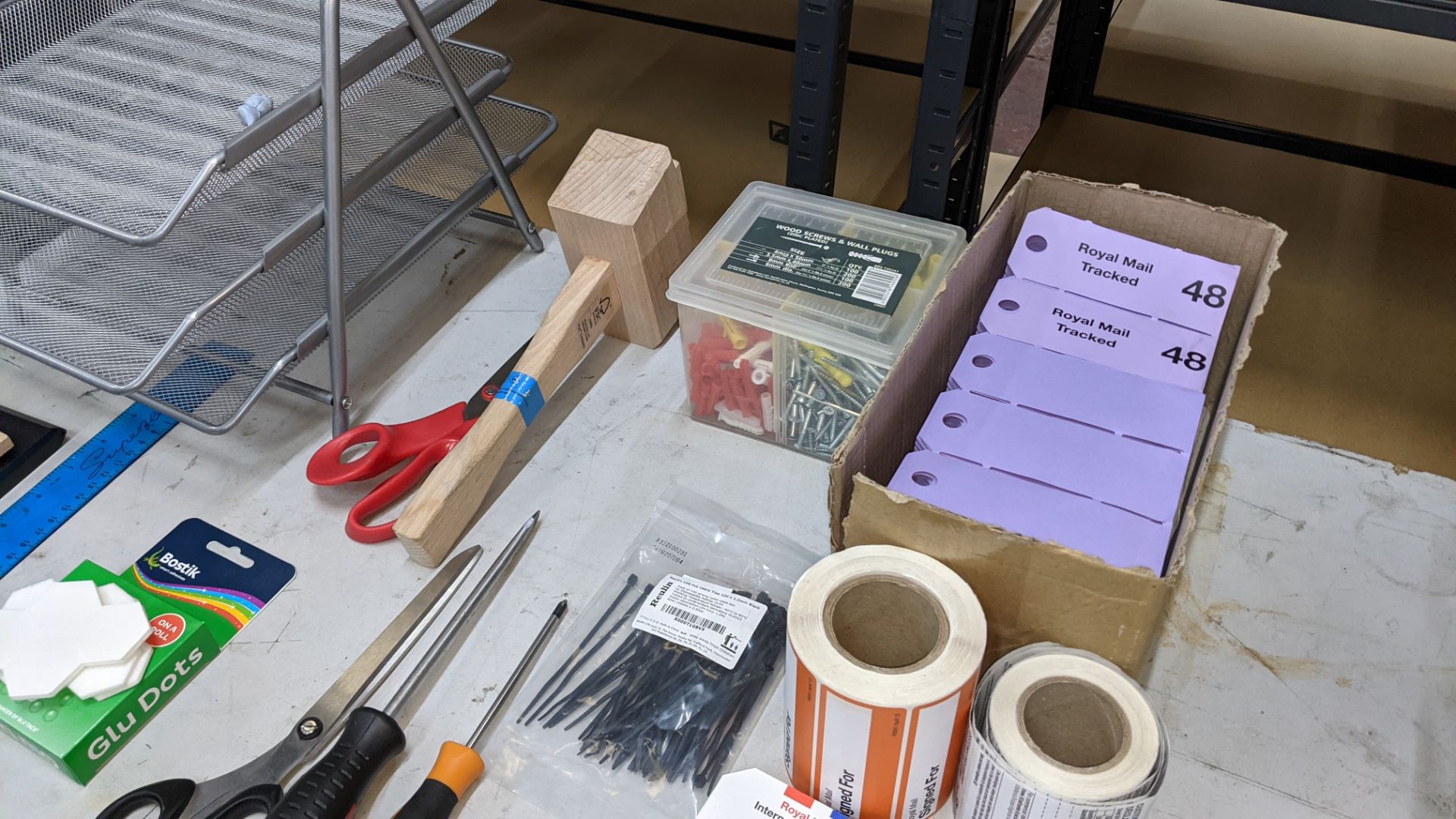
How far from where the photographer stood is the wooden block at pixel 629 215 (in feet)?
3.30

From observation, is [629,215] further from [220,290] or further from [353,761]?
[353,761]

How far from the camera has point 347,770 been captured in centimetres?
72

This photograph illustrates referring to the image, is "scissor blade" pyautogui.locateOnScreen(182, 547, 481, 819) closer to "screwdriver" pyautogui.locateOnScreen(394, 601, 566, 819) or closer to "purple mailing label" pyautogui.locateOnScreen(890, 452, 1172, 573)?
"screwdriver" pyautogui.locateOnScreen(394, 601, 566, 819)

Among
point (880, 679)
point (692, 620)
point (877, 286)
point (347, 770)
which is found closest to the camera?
point (880, 679)

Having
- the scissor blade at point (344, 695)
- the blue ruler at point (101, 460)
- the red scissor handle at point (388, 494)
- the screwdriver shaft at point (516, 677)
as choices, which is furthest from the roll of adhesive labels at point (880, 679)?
the blue ruler at point (101, 460)

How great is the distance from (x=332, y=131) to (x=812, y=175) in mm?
489

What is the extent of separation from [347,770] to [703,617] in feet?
0.95

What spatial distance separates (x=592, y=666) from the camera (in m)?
0.83

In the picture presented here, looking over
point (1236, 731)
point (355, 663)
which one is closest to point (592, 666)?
point (355, 663)

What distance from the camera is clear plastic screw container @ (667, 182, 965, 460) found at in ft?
3.00

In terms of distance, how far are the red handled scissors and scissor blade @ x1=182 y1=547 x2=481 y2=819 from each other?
0.10 meters

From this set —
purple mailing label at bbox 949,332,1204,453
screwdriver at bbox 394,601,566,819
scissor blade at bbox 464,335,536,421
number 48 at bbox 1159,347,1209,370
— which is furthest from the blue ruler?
number 48 at bbox 1159,347,1209,370

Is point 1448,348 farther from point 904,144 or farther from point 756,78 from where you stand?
point 756,78

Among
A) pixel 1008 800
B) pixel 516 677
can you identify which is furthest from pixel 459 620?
pixel 1008 800
